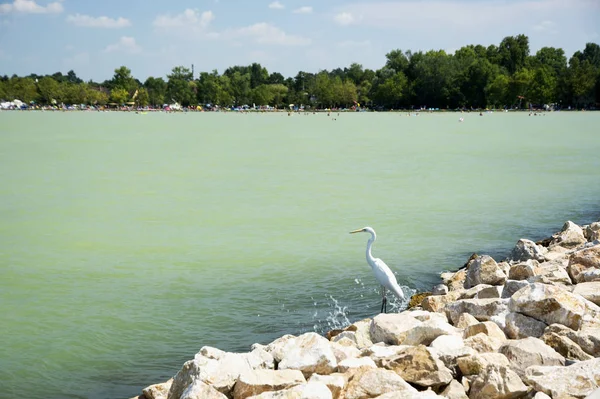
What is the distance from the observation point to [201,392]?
500 centimetres

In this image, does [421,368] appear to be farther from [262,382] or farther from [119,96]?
[119,96]

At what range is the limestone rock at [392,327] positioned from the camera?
632 cm

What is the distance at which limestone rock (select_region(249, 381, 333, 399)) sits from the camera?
186 inches

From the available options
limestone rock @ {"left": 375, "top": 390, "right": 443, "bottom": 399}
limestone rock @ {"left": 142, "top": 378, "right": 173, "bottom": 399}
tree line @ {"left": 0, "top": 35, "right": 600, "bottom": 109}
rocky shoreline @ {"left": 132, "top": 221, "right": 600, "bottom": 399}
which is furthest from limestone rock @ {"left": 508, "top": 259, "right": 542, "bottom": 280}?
tree line @ {"left": 0, "top": 35, "right": 600, "bottom": 109}

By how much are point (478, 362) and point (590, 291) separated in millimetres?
2515

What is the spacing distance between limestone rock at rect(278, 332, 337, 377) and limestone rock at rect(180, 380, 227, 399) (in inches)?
27.1

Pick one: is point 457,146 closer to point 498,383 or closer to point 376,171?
point 376,171

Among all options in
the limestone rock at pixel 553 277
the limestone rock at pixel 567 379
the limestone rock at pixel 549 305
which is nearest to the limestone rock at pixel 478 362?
the limestone rock at pixel 567 379

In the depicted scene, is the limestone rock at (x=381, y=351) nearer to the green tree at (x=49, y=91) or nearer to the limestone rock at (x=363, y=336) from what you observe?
the limestone rock at (x=363, y=336)

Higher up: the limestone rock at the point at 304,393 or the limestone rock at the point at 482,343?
the limestone rock at the point at 304,393

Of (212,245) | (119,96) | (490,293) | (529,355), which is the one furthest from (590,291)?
(119,96)

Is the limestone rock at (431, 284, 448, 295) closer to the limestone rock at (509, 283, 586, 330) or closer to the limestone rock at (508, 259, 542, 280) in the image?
the limestone rock at (508, 259, 542, 280)

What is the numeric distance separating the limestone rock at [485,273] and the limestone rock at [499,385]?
12.7 ft

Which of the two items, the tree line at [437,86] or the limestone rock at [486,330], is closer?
the limestone rock at [486,330]
